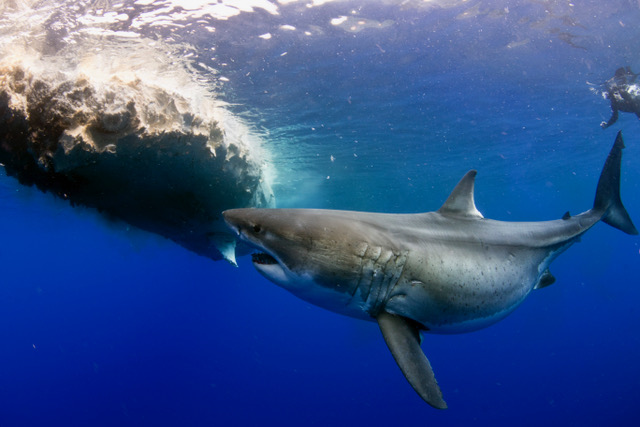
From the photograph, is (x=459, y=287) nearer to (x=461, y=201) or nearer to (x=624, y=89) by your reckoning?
(x=461, y=201)

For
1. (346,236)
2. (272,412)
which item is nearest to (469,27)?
(346,236)

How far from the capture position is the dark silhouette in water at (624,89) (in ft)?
43.7

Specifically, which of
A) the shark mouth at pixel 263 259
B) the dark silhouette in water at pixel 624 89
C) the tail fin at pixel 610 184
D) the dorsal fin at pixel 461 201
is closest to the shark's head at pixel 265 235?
the shark mouth at pixel 263 259

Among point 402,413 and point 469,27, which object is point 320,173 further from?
point 402,413

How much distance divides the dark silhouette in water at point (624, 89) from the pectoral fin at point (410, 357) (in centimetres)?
1573

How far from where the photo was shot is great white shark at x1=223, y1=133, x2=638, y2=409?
2.87 meters

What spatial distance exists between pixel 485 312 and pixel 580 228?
2.67 metres

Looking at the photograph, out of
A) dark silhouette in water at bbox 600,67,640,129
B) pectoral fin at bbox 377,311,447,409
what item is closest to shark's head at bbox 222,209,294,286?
pectoral fin at bbox 377,311,447,409

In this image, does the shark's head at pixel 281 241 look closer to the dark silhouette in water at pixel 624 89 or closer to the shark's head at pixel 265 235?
the shark's head at pixel 265 235

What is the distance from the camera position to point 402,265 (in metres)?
3.17

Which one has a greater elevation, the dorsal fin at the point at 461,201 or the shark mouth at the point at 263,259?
the dorsal fin at the point at 461,201

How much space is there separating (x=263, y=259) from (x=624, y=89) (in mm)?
17854

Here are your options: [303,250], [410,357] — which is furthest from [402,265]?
[303,250]

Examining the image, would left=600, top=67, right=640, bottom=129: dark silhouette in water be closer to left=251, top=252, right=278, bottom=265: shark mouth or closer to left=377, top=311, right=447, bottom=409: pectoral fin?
left=377, top=311, right=447, bottom=409: pectoral fin
